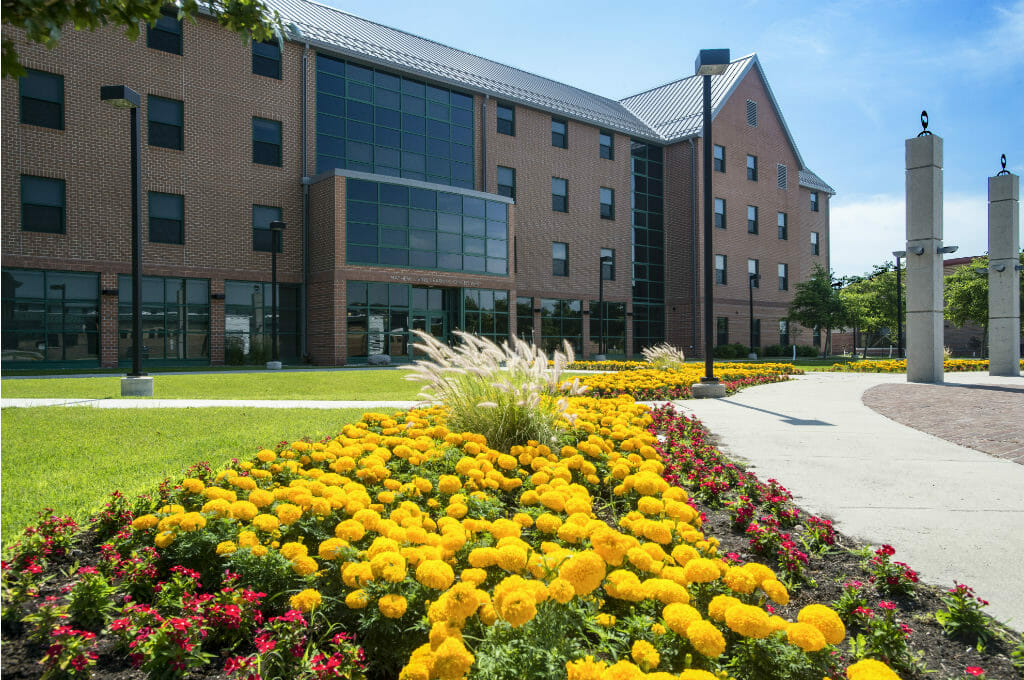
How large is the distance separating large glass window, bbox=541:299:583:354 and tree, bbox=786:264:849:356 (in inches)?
631

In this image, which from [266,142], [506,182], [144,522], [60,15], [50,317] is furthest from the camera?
[506,182]

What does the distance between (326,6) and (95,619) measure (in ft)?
114

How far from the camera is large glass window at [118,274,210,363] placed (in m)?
22.2

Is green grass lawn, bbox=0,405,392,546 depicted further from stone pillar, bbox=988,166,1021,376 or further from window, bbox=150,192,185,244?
stone pillar, bbox=988,166,1021,376

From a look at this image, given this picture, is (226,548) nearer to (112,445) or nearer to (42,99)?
(112,445)

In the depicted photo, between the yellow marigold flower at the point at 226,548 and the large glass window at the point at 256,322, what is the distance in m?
23.0

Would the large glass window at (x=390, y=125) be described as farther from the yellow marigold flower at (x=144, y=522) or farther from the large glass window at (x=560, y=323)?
the yellow marigold flower at (x=144, y=522)

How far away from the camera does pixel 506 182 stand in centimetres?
3200

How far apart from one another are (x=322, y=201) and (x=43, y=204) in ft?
31.2

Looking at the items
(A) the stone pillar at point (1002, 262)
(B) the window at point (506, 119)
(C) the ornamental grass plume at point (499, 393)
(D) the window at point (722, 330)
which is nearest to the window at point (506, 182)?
(B) the window at point (506, 119)

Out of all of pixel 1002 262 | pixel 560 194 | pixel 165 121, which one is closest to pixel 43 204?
pixel 165 121

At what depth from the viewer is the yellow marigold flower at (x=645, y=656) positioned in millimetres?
1807

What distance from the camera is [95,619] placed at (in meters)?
2.36

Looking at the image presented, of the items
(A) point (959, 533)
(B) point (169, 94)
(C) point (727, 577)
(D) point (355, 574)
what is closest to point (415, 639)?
(D) point (355, 574)
